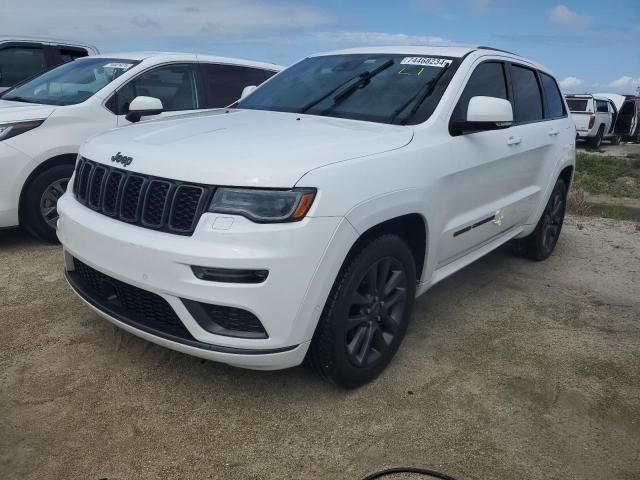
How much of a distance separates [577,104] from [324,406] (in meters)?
19.7

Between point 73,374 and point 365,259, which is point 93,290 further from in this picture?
point 365,259

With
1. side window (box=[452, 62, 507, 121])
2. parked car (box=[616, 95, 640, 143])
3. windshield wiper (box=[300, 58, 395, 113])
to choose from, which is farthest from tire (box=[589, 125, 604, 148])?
windshield wiper (box=[300, 58, 395, 113])

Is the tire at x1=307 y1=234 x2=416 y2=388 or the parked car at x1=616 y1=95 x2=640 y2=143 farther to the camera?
the parked car at x1=616 y1=95 x2=640 y2=143

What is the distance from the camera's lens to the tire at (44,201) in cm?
475

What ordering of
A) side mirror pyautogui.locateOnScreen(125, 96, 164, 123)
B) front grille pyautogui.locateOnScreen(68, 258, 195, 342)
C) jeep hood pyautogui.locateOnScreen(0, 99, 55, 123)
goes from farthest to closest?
jeep hood pyautogui.locateOnScreen(0, 99, 55, 123)
side mirror pyautogui.locateOnScreen(125, 96, 164, 123)
front grille pyautogui.locateOnScreen(68, 258, 195, 342)

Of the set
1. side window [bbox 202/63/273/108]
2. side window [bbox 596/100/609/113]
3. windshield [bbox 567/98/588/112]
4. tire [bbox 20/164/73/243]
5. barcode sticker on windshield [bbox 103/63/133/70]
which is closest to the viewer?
tire [bbox 20/164/73/243]

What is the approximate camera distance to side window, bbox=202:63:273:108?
19.3ft

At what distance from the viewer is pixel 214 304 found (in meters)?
2.35

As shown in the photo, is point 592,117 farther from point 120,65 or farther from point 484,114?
point 484,114

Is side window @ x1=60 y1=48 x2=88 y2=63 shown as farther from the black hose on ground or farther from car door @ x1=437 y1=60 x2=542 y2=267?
the black hose on ground

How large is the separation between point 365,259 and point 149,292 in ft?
3.24

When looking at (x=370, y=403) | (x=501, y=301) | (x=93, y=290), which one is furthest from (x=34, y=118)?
(x=501, y=301)

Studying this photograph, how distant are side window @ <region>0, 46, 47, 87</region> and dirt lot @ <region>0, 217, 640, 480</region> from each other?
465 cm

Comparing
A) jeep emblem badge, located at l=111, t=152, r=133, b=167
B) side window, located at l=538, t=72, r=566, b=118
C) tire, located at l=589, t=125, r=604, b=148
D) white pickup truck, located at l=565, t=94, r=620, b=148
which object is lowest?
tire, located at l=589, t=125, r=604, b=148
